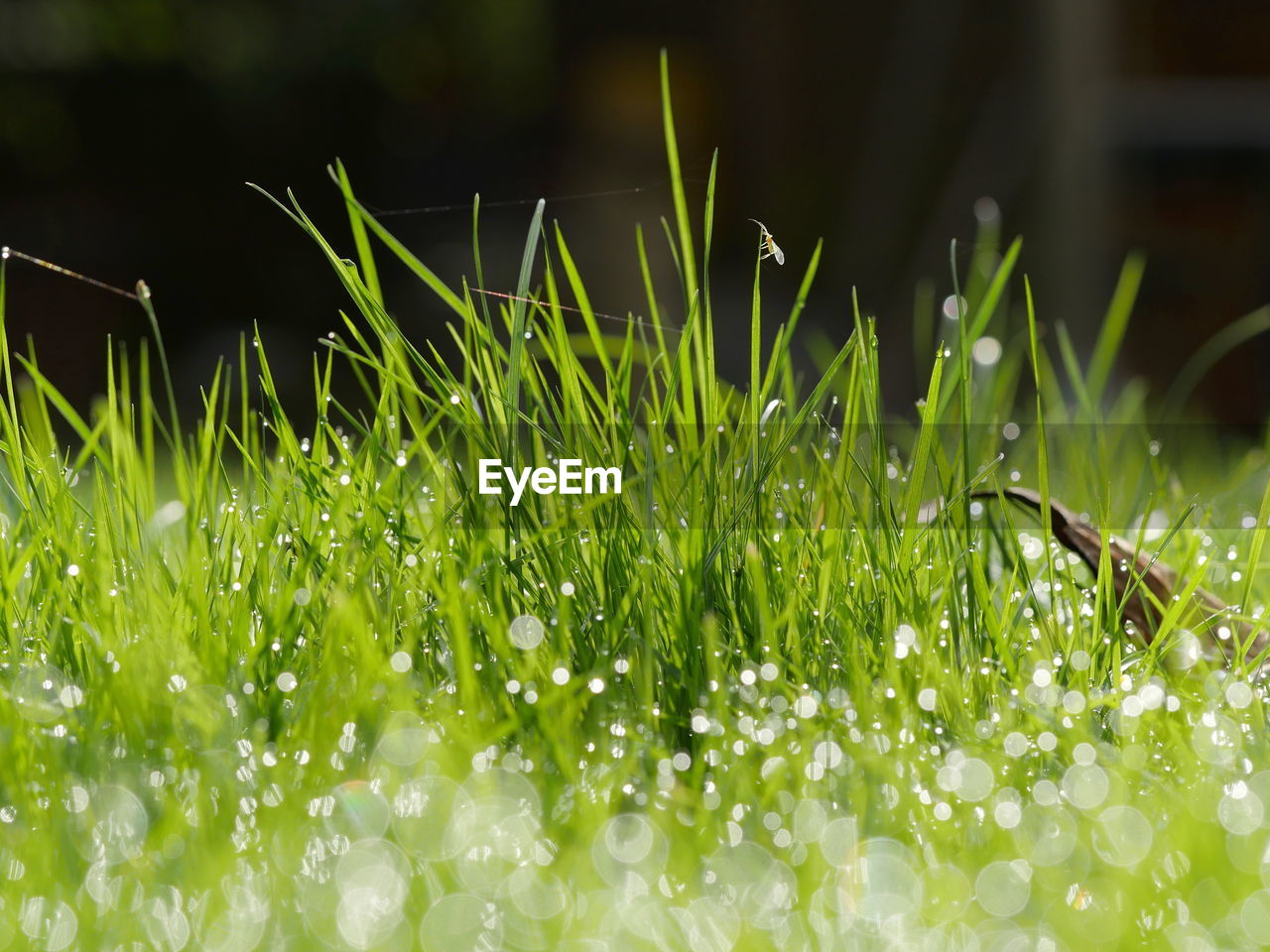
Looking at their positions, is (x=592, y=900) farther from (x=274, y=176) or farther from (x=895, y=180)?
(x=274, y=176)

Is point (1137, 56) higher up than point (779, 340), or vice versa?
point (779, 340)

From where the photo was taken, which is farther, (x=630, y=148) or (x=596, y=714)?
(x=630, y=148)

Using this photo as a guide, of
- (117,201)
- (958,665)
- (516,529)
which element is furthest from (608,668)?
(117,201)

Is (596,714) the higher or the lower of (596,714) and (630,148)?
the higher

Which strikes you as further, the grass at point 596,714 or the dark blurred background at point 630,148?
the dark blurred background at point 630,148

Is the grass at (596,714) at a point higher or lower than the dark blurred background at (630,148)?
higher
